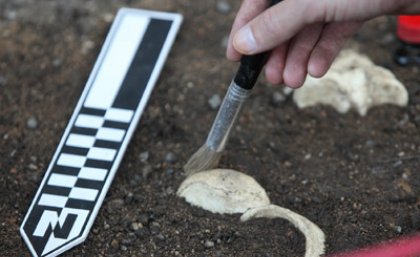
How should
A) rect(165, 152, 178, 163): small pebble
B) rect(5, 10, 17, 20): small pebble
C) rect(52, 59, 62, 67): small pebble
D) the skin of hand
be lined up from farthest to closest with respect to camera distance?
rect(5, 10, 17, 20): small pebble
rect(52, 59, 62, 67): small pebble
rect(165, 152, 178, 163): small pebble
the skin of hand

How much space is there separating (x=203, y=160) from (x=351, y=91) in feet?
1.62

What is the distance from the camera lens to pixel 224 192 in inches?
65.9

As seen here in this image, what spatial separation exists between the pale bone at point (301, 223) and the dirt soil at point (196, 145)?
19 millimetres

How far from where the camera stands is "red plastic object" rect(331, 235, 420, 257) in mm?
1521

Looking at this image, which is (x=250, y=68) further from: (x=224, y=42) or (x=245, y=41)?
(x=224, y=42)

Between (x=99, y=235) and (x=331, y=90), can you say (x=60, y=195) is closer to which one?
(x=99, y=235)

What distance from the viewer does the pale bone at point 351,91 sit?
1.96 metres

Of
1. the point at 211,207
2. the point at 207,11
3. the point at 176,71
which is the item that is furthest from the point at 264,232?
the point at 207,11

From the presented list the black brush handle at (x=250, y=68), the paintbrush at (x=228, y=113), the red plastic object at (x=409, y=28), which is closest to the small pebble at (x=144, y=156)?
the paintbrush at (x=228, y=113)

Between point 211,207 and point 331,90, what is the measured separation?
1.72 ft

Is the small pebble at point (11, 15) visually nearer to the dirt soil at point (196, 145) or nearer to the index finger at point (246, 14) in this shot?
the dirt soil at point (196, 145)

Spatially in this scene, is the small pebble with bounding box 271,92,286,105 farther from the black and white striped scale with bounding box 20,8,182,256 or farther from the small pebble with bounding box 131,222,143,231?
the small pebble with bounding box 131,222,143,231

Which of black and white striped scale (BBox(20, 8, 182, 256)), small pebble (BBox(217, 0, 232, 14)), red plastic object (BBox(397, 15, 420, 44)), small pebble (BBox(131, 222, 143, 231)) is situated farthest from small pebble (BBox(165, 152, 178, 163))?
red plastic object (BBox(397, 15, 420, 44))

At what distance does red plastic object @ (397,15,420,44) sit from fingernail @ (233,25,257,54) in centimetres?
76
